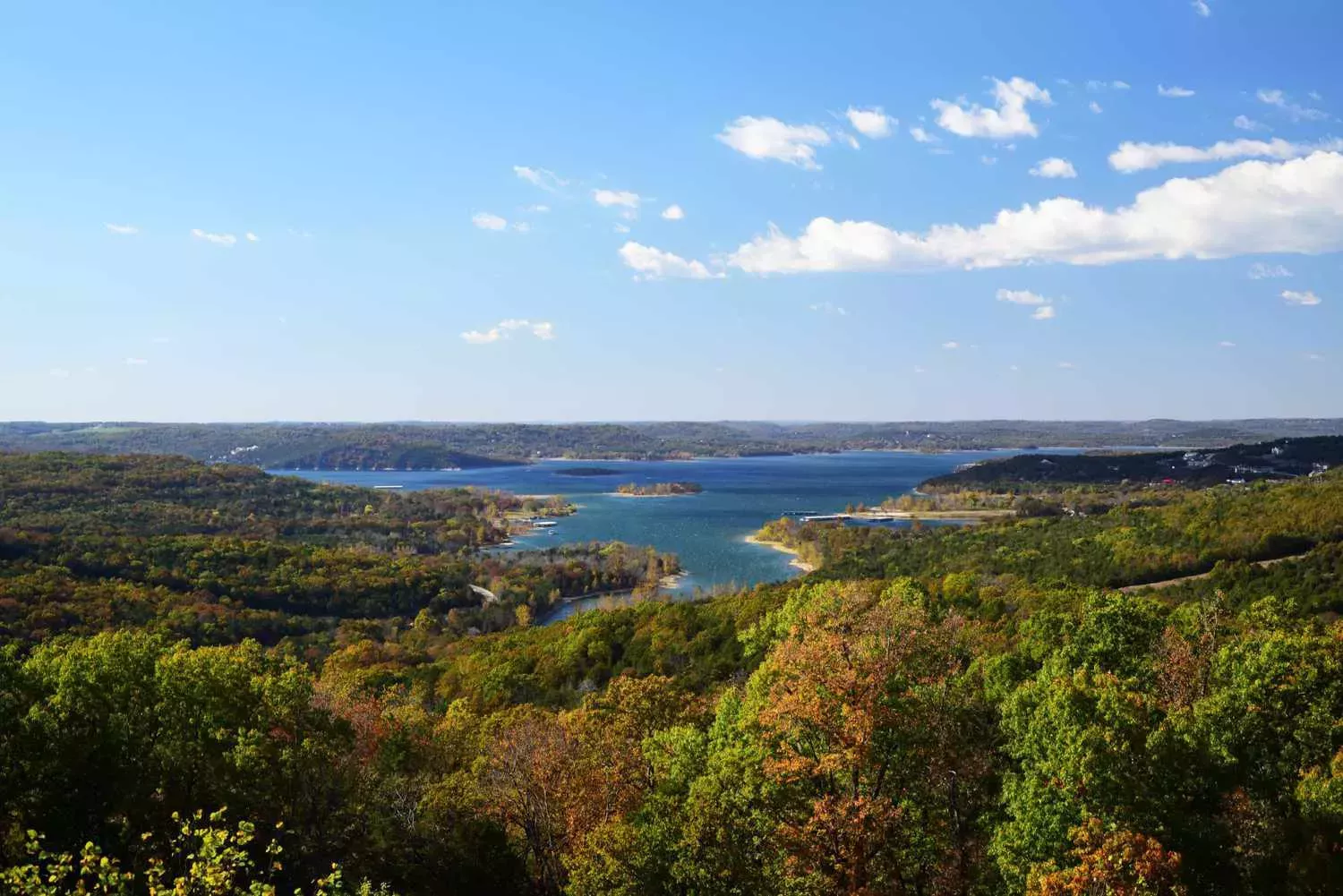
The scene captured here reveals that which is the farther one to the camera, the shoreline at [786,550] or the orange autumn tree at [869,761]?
the shoreline at [786,550]

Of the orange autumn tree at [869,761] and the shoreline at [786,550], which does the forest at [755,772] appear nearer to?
the orange autumn tree at [869,761]

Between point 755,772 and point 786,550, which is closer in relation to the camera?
point 755,772

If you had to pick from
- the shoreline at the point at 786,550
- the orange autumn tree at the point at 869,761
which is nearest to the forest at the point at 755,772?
the orange autumn tree at the point at 869,761

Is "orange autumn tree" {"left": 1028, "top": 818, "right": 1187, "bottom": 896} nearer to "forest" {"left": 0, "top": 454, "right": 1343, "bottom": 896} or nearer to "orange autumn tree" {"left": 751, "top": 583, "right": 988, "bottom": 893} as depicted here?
"forest" {"left": 0, "top": 454, "right": 1343, "bottom": 896}

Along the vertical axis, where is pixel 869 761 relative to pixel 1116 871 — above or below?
above

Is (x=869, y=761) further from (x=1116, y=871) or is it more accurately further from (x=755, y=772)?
(x=1116, y=871)

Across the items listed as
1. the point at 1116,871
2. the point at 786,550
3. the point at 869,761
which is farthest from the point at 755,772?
the point at 786,550

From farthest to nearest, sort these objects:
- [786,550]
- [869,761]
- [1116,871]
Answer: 1. [786,550]
2. [869,761]
3. [1116,871]

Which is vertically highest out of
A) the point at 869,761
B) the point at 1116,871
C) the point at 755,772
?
the point at 869,761

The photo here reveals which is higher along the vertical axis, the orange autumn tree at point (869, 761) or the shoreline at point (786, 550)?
the orange autumn tree at point (869, 761)
